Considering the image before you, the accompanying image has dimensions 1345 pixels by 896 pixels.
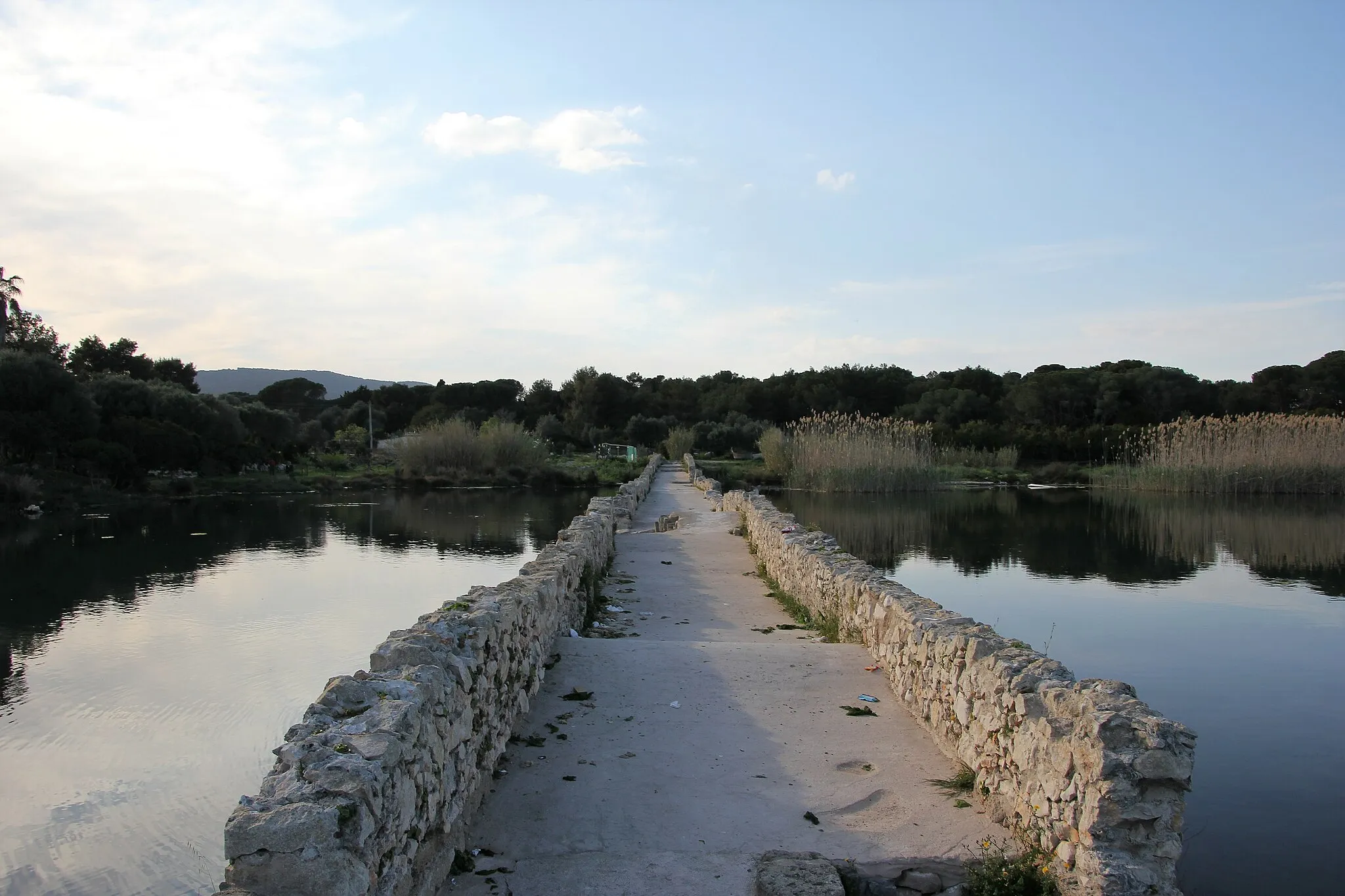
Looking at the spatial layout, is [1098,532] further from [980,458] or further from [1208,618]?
[980,458]

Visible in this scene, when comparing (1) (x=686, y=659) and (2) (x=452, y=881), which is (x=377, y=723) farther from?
(1) (x=686, y=659)

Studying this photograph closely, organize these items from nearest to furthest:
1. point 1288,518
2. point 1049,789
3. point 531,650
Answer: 1. point 1049,789
2. point 531,650
3. point 1288,518

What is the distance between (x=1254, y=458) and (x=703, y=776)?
2375 cm

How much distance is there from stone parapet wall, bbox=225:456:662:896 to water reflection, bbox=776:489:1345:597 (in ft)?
31.7

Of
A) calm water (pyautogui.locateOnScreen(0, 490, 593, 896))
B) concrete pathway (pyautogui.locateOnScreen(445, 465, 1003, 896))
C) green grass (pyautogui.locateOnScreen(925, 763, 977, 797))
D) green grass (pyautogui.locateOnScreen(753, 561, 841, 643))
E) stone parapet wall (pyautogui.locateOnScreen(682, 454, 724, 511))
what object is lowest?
calm water (pyautogui.locateOnScreen(0, 490, 593, 896))

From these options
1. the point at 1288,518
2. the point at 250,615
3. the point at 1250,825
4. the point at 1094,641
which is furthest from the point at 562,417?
the point at 1250,825

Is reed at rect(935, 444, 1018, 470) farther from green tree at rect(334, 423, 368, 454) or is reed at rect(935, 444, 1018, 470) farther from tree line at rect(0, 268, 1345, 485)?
green tree at rect(334, 423, 368, 454)

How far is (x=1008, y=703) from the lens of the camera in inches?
149

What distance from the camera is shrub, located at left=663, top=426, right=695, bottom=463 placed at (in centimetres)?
3841

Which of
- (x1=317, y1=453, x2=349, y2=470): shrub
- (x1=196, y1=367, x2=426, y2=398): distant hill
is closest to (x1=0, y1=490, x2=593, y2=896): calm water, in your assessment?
(x1=317, y1=453, x2=349, y2=470): shrub

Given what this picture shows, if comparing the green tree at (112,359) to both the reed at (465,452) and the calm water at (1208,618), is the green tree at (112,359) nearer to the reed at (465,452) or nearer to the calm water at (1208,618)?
the reed at (465,452)

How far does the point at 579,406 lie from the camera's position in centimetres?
5034

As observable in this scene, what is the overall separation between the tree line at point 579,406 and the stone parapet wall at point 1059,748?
1016 inches

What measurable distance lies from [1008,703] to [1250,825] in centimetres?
189
